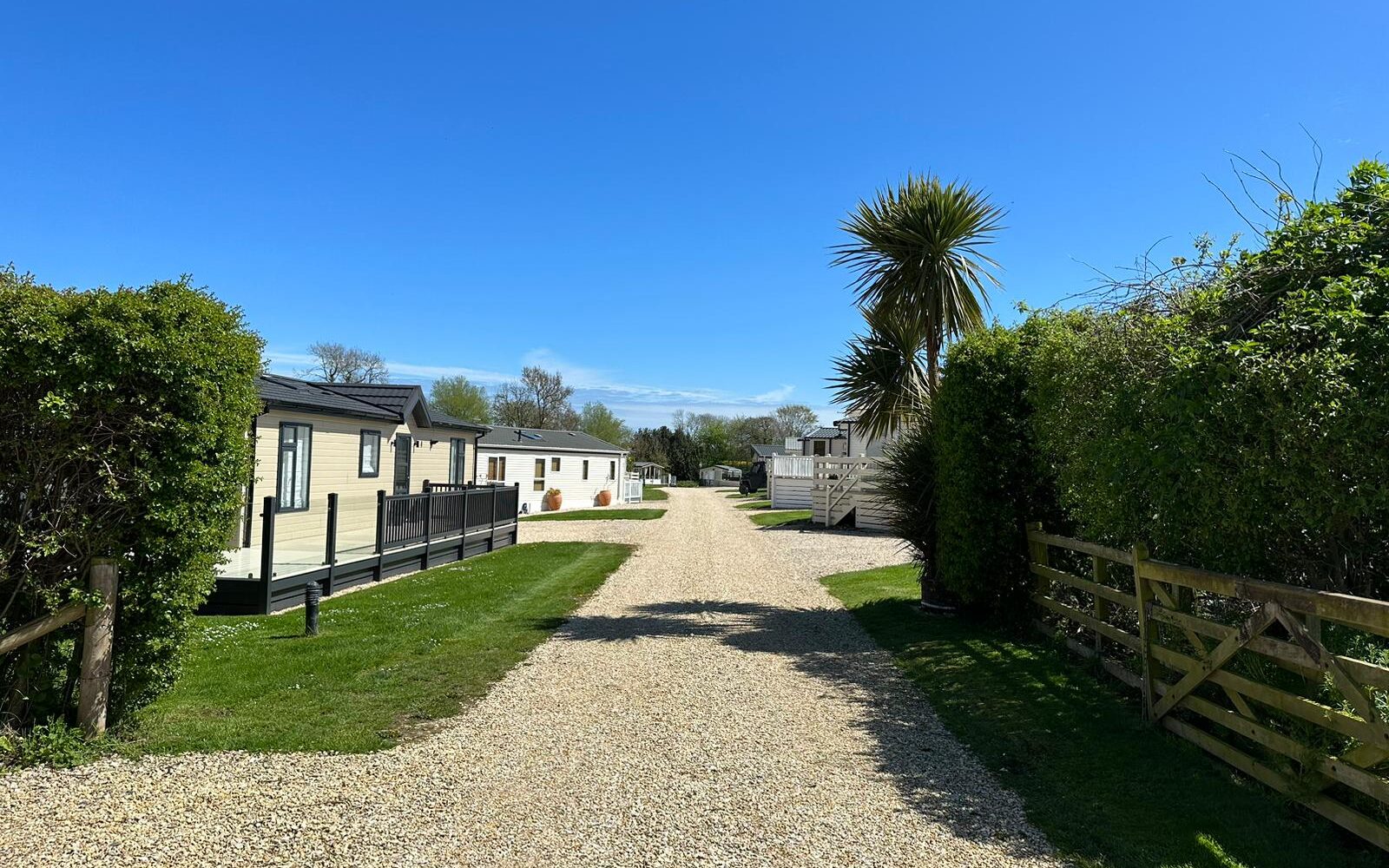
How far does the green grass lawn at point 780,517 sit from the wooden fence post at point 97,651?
21351mm

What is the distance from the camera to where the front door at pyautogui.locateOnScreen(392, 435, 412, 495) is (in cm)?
1753

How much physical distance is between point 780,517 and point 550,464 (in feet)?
38.9

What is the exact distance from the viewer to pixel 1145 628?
17.6ft

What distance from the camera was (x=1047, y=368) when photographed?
723 cm

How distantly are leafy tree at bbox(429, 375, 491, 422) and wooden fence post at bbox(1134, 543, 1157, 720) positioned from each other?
55.3 m

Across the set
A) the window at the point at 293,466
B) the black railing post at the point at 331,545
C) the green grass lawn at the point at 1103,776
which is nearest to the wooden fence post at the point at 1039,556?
the green grass lawn at the point at 1103,776

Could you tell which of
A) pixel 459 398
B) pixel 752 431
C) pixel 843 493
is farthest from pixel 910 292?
pixel 752 431

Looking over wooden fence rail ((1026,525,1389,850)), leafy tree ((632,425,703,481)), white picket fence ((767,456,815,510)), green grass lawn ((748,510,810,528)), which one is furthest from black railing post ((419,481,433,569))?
leafy tree ((632,425,703,481))

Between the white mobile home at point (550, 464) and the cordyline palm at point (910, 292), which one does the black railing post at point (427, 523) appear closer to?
the cordyline palm at point (910, 292)

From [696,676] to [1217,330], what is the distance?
15.2 ft

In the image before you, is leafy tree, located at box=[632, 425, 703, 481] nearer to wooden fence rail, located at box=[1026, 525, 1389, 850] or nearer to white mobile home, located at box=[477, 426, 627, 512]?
white mobile home, located at box=[477, 426, 627, 512]

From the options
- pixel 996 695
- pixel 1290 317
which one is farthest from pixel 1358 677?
pixel 996 695

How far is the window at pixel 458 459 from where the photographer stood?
21.6 meters

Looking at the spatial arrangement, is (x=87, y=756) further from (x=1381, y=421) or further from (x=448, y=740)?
(x=1381, y=421)
